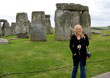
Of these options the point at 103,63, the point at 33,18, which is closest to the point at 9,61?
the point at 103,63

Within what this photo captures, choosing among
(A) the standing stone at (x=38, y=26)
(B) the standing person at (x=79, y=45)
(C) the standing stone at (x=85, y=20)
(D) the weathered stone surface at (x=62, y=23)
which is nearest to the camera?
(B) the standing person at (x=79, y=45)

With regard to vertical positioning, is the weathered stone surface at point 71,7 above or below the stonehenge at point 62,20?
above

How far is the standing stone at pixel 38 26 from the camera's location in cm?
1554

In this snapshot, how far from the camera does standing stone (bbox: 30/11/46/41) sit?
15.5 meters

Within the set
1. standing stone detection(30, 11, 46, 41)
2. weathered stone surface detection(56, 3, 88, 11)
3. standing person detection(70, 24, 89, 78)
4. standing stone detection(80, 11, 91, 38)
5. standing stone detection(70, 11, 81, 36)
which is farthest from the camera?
standing stone detection(80, 11, 91, 38)

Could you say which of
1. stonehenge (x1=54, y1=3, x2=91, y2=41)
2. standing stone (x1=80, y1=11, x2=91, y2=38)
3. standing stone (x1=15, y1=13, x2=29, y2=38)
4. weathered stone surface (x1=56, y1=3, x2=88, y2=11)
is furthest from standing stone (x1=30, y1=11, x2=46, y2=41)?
standing stone (x1=80, y1=11, x2=91, y2=38)

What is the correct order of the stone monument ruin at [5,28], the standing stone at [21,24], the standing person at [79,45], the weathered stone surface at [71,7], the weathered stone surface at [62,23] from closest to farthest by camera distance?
the standing person at [79,45] → the weathered stone surface at [62,23] → the weathered stone surface at [71,7] → the standing stone at [21,24] → the stone monument ruin at [5,28]

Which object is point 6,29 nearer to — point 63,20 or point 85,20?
point 63,20

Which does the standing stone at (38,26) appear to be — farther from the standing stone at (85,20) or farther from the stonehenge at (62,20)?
the standing stone at (85,20)

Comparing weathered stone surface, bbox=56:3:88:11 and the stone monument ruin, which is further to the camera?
the stone monument ruin

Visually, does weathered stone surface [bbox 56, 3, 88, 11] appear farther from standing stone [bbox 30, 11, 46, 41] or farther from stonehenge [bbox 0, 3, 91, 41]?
standing stone [bbox 30, 11, 46, 41]

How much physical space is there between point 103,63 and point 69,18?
8.54 metres

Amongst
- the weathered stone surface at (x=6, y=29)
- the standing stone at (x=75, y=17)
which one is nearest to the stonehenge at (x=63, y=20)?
the standing stone at (x=75, y=17)

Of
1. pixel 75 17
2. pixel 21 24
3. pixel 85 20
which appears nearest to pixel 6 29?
pixel 21 24
